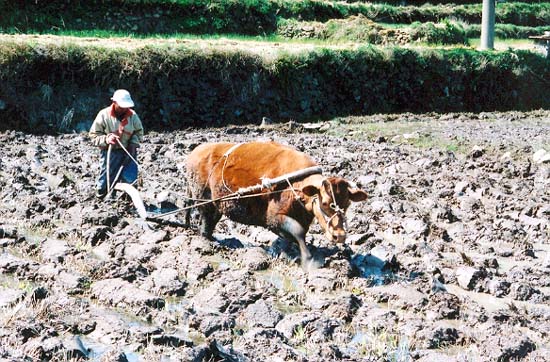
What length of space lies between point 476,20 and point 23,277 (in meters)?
33.6

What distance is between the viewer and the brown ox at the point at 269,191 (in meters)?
7.27

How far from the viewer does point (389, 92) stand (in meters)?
22.9

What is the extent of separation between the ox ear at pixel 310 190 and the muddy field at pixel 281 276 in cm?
72

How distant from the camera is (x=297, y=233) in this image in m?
7.56

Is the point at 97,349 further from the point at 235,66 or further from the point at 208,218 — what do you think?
the point at 235,66

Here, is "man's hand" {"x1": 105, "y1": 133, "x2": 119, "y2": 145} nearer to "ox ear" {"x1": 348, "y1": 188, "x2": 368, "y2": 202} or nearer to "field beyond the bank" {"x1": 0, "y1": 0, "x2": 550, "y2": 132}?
"ox ear" {"x1": 348, "y1": 188, "x2": 368, "y2": 202}

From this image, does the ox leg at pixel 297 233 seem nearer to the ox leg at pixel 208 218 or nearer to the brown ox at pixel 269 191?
the brown ox at pixel 269 191

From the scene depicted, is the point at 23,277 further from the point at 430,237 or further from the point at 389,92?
the point at 389,92

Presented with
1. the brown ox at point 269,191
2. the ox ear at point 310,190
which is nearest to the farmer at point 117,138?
the brown ox at point 269,191

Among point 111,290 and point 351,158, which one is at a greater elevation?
point 111,290

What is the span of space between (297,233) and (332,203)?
1.79ft

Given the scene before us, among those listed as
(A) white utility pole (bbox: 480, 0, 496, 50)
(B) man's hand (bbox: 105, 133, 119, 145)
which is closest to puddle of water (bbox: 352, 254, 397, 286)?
(B) man's hand (bbox: 105, 133, 119, 145)

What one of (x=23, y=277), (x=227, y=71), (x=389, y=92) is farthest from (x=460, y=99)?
(x=23, y=277)

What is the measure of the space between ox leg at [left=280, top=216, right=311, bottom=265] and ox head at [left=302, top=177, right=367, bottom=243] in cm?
27
